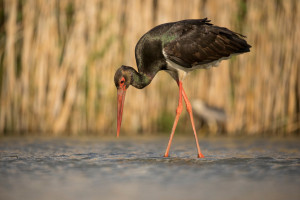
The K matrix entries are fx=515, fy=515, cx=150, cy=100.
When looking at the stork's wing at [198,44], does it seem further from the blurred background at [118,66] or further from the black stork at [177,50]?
the blurred background at [118,66]

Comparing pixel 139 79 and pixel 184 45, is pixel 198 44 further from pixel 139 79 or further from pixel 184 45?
pixel 139 79

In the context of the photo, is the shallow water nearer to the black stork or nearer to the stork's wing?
the black stork

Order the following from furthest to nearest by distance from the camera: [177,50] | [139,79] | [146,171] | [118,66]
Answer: [118,66], [139,79], [177,50], [146,171]

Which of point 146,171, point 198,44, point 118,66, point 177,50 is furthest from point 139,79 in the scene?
point 118,66

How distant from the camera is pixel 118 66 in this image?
8.01 metres

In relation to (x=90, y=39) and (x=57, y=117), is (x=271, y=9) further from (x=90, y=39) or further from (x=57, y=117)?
(x=57, y=117)

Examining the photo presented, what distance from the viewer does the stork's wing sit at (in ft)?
19.3

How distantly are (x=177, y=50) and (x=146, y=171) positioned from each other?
2073 mm

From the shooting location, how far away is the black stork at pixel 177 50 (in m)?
5.82

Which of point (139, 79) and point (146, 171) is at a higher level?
point (139, 79)

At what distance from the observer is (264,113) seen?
809 cm

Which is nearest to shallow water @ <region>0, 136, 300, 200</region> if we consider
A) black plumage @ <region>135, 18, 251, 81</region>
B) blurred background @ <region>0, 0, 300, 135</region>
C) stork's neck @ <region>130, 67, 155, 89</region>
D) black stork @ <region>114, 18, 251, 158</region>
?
black stork @ <region>114, 18, 251, 158</region>

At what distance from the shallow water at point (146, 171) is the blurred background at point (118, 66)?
141 cm

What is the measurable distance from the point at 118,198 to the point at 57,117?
4.99 meters
